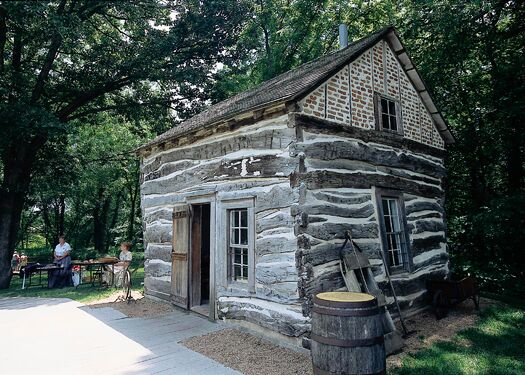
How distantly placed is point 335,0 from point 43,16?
12217mm

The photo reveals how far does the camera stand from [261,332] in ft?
20.1

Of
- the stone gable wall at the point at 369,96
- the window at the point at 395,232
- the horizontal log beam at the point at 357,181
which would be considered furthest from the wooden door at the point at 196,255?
the window at the point at 395,232

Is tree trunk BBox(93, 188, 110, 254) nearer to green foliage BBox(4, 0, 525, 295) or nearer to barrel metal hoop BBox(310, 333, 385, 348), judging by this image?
green foliage BBox(4, 0, 525, 295)

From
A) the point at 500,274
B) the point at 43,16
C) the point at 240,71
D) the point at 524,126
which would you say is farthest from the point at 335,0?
the point at 500,274

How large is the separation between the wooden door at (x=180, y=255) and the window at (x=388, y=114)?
4.89 metres

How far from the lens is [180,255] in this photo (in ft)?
25.9

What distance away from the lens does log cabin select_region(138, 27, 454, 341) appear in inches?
231

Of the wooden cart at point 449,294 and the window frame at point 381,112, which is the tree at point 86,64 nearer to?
the window frame at point 381,112

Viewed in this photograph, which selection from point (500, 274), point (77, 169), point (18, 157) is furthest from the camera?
point (77, 169)

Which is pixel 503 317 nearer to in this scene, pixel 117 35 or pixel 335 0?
→ pixel 335 0

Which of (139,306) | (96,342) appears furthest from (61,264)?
(96,342)

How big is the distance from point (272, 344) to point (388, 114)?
18.6 ft

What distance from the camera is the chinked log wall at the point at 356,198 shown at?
5.79 m

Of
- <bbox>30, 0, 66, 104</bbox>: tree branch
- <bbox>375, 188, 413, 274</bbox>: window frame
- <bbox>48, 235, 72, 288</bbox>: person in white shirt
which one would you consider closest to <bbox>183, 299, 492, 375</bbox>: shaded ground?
<bbox>375, 188, 413, 274</bbox>: window frame
